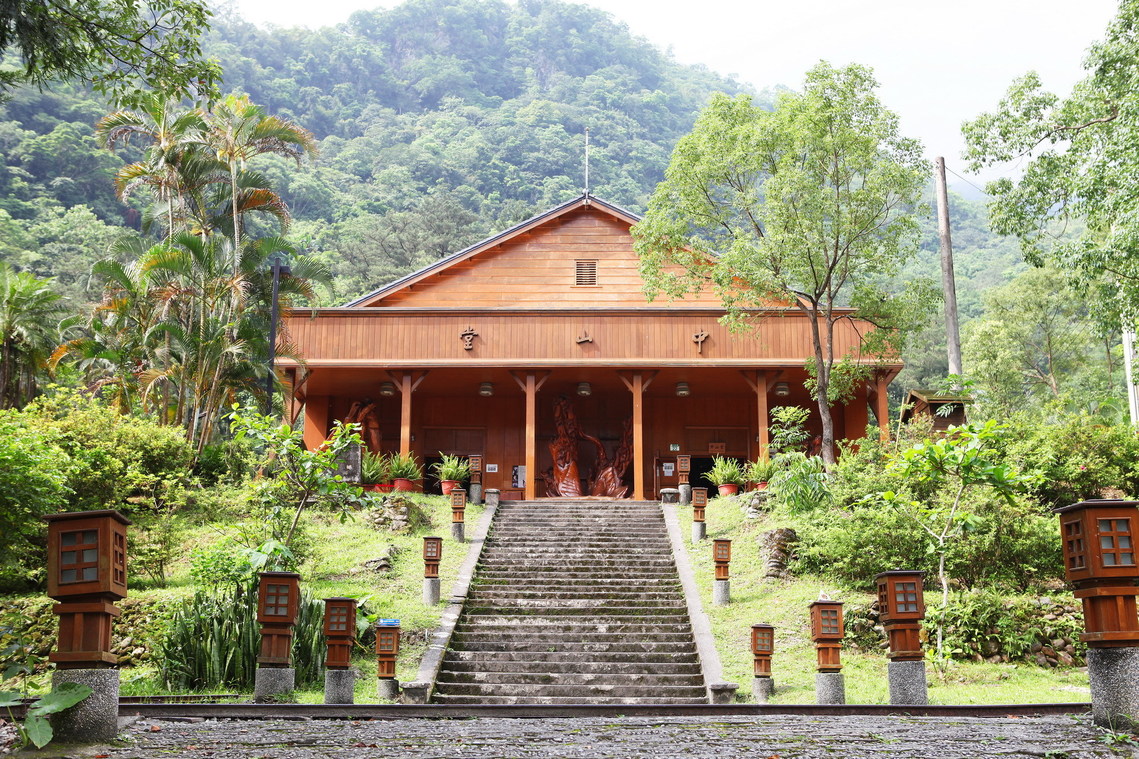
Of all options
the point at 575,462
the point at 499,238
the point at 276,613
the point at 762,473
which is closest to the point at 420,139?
the point at 499,238

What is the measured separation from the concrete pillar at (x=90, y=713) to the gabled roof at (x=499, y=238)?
18.2 metres

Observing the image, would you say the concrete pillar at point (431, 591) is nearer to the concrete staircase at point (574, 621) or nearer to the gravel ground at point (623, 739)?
the concrete staircase at point (574, 621)

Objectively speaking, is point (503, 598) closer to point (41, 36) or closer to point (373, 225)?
point (41, 36)

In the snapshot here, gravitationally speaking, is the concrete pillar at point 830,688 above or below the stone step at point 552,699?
above

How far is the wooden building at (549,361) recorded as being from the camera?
22.3m

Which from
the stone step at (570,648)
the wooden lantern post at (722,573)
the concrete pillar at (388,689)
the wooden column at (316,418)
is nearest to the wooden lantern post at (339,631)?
the concrete pillar at (388,689)

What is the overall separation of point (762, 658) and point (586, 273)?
15342mm

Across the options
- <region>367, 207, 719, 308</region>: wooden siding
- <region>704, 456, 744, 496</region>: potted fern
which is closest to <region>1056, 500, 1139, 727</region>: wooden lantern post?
<region>704, 456, 744, 496</region>: potted fern

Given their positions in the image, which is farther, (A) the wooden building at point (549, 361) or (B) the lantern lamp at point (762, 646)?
(A) the wooden building at point (549, 361)

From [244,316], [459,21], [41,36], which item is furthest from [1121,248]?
[459,21]

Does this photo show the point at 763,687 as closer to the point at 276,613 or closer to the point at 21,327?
the point at 276,613

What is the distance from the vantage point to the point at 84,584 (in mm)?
6270

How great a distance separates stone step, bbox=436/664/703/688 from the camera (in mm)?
12164

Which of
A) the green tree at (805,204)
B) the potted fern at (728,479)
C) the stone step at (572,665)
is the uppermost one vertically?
the green tree at (805,204)
